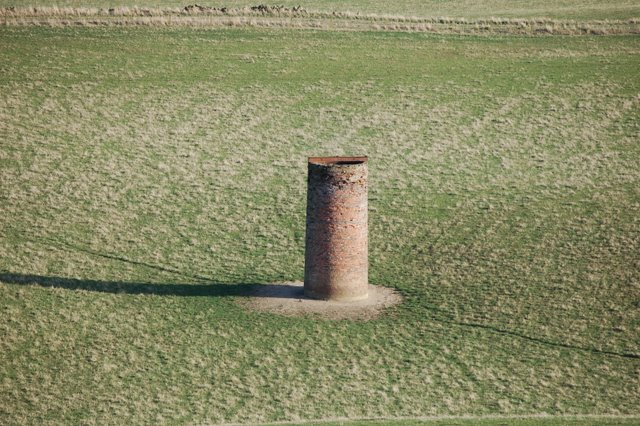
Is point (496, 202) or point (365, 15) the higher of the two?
point (365, 15)

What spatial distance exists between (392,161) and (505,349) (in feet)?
40.1

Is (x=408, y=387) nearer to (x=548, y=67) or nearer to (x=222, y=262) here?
(x=222, y=262)

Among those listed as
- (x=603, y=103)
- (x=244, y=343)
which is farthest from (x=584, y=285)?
(x=603, y=103)

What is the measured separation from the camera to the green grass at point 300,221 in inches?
847

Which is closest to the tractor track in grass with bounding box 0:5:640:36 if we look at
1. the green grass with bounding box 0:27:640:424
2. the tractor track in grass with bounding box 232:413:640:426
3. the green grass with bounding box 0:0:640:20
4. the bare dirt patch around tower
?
the green grass with bounding box 0:27:640:424

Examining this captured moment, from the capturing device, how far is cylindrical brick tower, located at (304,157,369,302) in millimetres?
24859

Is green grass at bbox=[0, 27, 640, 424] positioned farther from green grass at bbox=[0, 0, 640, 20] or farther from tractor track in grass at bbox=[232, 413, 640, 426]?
green grass at bbox=[0, 0, 640, 20]

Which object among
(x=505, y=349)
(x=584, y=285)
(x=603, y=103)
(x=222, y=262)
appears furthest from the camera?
(x=603, y=103)

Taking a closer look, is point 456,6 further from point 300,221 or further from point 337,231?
point 337,231

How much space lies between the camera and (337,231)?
981 inches

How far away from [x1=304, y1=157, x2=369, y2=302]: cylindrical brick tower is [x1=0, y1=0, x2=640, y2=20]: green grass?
28460 mm

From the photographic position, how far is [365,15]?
48219 mm

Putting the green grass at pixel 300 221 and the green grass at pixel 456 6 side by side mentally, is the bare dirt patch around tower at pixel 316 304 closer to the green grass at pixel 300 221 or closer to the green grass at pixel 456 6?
the green grass at pixel 300 221

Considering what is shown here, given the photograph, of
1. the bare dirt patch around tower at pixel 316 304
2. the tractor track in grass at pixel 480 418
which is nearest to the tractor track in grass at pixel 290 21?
the bare dirt patch around tower at pixel 316 304
